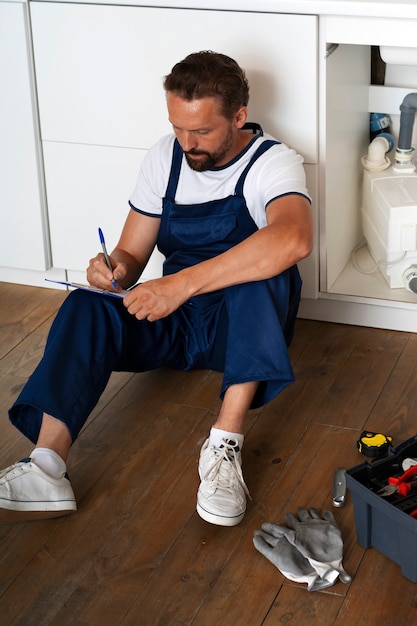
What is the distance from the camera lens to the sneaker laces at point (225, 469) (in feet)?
6.15

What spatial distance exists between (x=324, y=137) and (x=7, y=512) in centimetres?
118

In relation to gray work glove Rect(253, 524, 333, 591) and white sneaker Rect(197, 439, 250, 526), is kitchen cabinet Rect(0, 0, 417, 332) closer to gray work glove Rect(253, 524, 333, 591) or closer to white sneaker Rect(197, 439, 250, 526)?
white sneaker Rect(197, 439, 250, 526)

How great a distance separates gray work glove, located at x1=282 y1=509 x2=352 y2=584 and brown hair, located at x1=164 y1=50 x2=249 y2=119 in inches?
34.6

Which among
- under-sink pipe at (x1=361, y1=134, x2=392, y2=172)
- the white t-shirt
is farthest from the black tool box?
under-sink pipe at (x1=361, y1=134, x2=392, y2=172)

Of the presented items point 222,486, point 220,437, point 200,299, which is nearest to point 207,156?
point 200,299

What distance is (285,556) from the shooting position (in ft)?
5.63

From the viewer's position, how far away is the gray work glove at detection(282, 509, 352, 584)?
168 cm

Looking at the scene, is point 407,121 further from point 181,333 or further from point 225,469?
point 225,469

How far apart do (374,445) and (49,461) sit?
2.24ft

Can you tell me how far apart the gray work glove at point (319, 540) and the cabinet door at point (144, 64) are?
95 cm

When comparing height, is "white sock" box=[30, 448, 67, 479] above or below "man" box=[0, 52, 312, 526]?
below

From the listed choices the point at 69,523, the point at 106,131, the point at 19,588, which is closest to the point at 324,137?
the point at 106,131

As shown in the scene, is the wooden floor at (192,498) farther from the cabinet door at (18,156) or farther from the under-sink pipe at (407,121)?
the under-sink pipe at (407,121)

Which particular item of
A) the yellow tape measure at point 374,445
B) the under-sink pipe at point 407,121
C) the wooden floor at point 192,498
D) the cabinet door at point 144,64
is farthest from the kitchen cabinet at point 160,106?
the yellow tape measure at point 374,445
